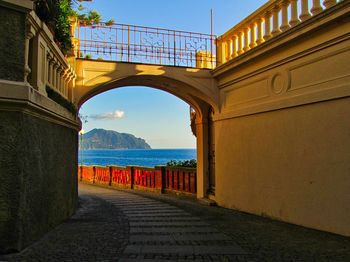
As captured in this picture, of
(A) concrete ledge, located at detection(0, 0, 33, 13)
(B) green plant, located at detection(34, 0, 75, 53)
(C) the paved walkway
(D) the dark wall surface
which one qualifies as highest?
(B) green plant, located at detection(34, 0, 75, 53)

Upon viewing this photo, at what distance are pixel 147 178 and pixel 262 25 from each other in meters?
10.5

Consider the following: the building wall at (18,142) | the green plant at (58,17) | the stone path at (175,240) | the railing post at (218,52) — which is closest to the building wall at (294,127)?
the railing post at (218,52)

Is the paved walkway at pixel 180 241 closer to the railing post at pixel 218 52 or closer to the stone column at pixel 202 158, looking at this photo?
the stone column at pixel 202 158

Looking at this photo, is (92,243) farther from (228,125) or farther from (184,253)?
(228,125)

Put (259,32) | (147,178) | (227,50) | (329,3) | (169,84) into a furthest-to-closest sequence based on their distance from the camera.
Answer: (147,178) < (169,84) < (227,50) < (259,32) < (329,3)

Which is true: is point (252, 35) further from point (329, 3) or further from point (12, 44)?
point (12, 44)

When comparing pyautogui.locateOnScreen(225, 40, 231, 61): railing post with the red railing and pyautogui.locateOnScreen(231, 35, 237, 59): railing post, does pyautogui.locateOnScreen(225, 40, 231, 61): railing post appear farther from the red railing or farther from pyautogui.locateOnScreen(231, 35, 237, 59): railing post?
the red railing

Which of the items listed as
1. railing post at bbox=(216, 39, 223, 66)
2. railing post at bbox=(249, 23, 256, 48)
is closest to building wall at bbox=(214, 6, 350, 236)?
railing post at bbox=(249, 23, 256, 48)

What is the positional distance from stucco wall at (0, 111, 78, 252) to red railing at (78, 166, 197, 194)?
8751mm

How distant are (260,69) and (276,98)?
110 centimetres

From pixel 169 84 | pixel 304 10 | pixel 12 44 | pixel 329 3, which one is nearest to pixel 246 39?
pixel 304 10

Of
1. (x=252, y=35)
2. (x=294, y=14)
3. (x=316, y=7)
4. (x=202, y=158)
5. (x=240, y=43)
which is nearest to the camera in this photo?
(x=316, y=7)

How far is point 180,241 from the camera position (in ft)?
21.1

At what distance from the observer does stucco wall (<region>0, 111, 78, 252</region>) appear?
5.04 metres
